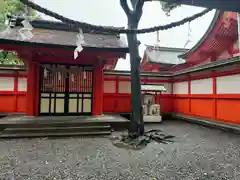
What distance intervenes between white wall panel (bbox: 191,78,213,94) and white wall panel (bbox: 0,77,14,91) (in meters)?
9.10

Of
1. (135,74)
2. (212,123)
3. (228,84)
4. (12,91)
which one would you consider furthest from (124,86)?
(12,91)

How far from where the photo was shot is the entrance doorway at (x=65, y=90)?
7.38 m

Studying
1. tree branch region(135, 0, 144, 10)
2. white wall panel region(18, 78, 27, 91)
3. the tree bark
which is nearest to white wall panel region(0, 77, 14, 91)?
white wall panel region(18, 78, 27, 91)

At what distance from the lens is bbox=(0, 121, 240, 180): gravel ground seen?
2992 millimetres

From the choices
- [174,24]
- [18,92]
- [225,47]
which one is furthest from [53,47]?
[225,47]

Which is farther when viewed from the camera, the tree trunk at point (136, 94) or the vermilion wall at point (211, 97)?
the vermilion wall at point (211, 97)

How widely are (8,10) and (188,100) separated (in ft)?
41.2

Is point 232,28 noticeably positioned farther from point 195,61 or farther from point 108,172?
point 108,172

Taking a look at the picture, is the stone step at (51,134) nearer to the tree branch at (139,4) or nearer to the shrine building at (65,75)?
the shrine building at (65,75)

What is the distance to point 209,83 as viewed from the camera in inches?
309

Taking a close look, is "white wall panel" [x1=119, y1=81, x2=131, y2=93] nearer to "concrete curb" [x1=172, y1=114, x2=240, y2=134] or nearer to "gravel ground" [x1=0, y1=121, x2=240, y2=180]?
"concrete curb" [x1=172, y1=114, x2=240, y2=134]

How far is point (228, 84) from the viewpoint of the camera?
6.81m

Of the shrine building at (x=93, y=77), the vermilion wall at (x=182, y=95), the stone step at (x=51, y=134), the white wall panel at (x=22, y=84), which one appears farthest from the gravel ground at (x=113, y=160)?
the white wall panel at (x=22, y=84)

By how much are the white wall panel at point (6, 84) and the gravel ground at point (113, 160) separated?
4439 mm
